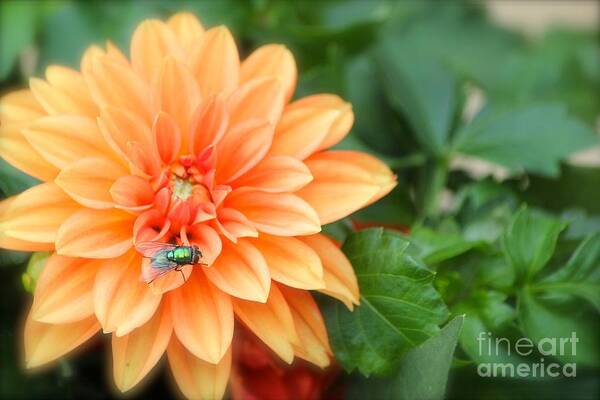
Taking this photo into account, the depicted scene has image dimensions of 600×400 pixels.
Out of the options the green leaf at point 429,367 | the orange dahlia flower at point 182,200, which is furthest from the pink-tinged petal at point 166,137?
the green leaf at point 429,367

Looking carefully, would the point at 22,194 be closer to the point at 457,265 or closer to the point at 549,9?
the point at 457,265

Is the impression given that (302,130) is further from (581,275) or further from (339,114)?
(581,275)

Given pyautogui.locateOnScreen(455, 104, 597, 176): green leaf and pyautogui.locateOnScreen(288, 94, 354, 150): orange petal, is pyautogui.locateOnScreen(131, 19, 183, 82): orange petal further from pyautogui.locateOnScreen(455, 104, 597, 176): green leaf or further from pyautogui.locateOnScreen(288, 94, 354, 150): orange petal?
pyautogui.locateOnScreen(455, 104, 597, 176): green leaf

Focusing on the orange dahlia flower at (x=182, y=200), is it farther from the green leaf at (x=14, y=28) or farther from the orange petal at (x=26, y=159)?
the green leaf at (x=14, y=28)

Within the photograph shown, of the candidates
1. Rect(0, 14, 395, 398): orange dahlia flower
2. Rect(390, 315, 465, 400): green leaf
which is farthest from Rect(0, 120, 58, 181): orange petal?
Rect(390, 315, 465, 400): green leaf

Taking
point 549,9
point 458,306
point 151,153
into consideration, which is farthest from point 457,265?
point 549,9

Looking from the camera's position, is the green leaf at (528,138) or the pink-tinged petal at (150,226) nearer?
the pink-tinged petal at (150,226)

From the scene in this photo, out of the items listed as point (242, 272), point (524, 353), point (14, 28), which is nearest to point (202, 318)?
point (242, 272)
